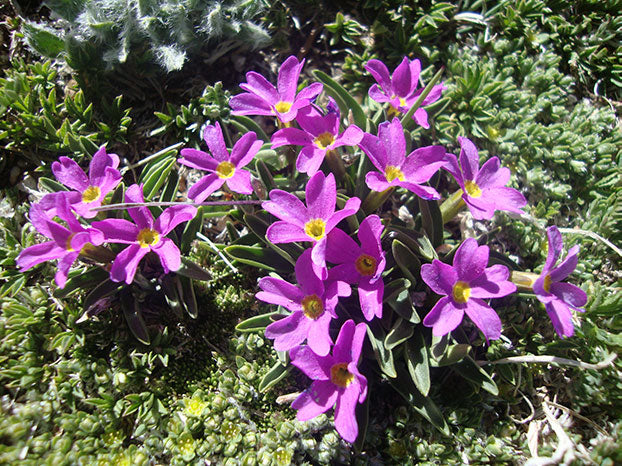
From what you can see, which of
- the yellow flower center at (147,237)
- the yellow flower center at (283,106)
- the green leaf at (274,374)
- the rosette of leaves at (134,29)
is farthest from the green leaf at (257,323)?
the rosette of leaves at (134,29)

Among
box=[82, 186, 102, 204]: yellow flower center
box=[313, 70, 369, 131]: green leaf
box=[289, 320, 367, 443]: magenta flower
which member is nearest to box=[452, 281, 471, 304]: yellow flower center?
box=[289, 320, 367, 443]: magenta flower

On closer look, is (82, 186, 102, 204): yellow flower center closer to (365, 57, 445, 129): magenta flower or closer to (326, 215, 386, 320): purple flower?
(326, 215, 386, 320): purple flower

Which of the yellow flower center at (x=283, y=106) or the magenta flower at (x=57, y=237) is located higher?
the yellow flower center at (x=283, y=106)

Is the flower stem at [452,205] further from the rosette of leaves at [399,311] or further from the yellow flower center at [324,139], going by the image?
the yellow flower center at [324,139]

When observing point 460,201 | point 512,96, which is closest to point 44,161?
point 460,201

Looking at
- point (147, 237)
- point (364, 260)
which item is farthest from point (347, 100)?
point (147, 237)

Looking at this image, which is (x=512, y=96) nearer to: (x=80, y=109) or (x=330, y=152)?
(x=330, y=152)
